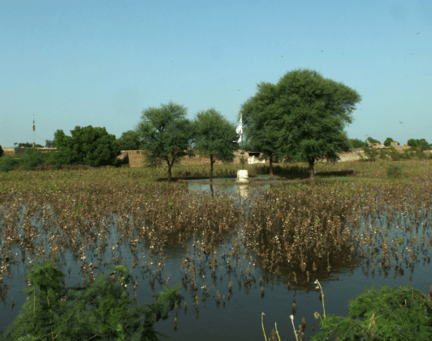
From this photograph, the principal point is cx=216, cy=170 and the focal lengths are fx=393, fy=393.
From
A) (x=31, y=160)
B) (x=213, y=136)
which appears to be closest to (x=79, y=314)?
(x=213, y=136)

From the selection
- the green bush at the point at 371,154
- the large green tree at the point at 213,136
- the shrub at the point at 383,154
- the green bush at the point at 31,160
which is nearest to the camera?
the large green tree at the point at 213,136

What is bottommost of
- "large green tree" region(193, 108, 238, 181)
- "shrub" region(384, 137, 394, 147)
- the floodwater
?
the floodwater

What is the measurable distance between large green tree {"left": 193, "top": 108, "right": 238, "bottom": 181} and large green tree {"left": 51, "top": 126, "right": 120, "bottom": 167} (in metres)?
33.1

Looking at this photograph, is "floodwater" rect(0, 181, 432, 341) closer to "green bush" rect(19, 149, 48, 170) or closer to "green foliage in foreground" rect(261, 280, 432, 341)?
"green foliage in foreground" rect(261, 280, 432, 341)

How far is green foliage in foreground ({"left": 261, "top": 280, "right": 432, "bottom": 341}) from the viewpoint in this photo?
3.56 metres

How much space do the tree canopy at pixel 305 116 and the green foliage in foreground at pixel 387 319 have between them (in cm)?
3098

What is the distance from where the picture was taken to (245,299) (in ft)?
25.2

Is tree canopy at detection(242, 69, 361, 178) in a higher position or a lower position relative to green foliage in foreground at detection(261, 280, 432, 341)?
higher

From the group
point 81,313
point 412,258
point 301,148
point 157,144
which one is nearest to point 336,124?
point 301,148

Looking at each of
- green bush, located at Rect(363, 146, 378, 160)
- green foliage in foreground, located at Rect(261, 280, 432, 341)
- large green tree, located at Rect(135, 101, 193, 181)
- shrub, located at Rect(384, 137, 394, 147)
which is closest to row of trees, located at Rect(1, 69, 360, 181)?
large green tree, located at Rect(135, 101, 193, 181)

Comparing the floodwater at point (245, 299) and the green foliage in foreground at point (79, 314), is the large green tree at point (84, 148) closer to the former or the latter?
the floodwater at point (245, 299)

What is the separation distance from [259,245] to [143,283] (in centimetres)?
409

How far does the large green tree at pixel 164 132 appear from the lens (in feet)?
120

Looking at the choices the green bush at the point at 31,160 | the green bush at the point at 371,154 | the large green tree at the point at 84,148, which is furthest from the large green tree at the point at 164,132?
the green bush at the point at 371,154
